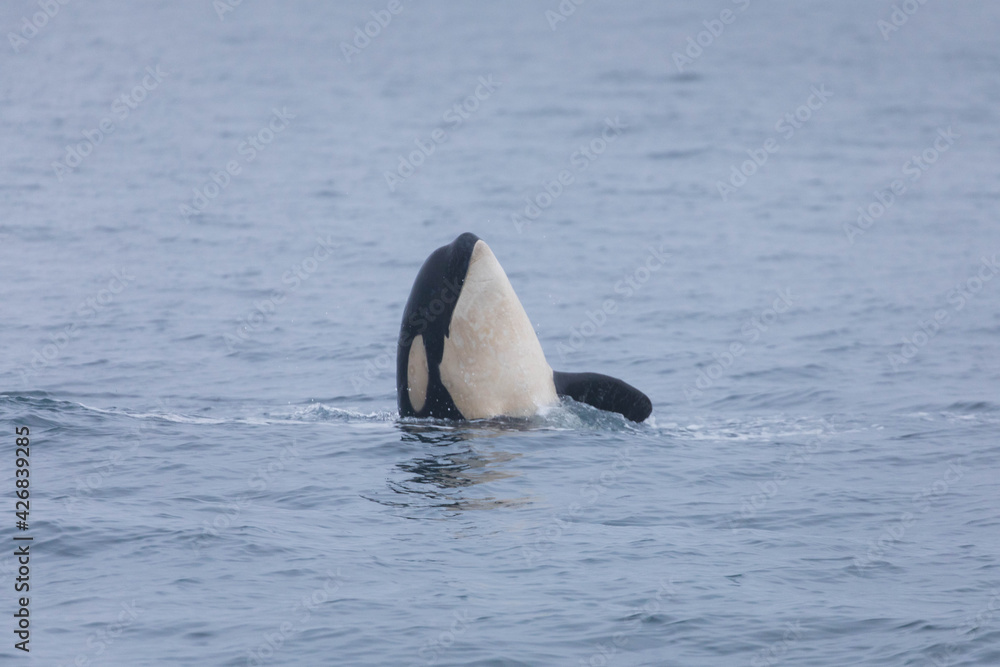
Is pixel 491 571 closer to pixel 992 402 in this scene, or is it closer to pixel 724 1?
pixel 992 402

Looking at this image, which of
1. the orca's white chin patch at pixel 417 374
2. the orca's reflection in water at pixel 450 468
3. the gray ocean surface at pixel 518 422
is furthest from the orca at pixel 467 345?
the gray ocean surface at pixel 518 422

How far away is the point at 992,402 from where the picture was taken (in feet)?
67.8

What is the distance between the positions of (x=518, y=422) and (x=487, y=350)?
102cm

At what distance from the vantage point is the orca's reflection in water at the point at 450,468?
582 inches

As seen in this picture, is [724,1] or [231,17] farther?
[724,1]

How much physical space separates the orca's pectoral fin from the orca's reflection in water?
843mm

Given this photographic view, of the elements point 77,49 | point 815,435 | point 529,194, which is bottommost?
point 815,435

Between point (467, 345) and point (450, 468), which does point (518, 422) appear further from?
point (450, 468)

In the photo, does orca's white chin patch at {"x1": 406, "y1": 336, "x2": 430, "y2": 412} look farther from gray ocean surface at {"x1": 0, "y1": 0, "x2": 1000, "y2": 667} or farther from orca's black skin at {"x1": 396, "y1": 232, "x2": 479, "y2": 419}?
gray ocean surface at {"x1": 0, "y1": 0, "x2": 1000, "y2": 667}

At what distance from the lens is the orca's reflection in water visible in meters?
14.8

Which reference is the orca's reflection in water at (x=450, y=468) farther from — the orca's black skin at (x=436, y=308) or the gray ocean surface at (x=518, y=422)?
the orca's black skin at (x=436, y=308)

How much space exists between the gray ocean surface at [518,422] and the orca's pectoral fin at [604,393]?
20 centimetres

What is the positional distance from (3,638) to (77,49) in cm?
9832

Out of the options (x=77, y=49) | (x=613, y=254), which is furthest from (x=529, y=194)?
(x=77, y=49)
